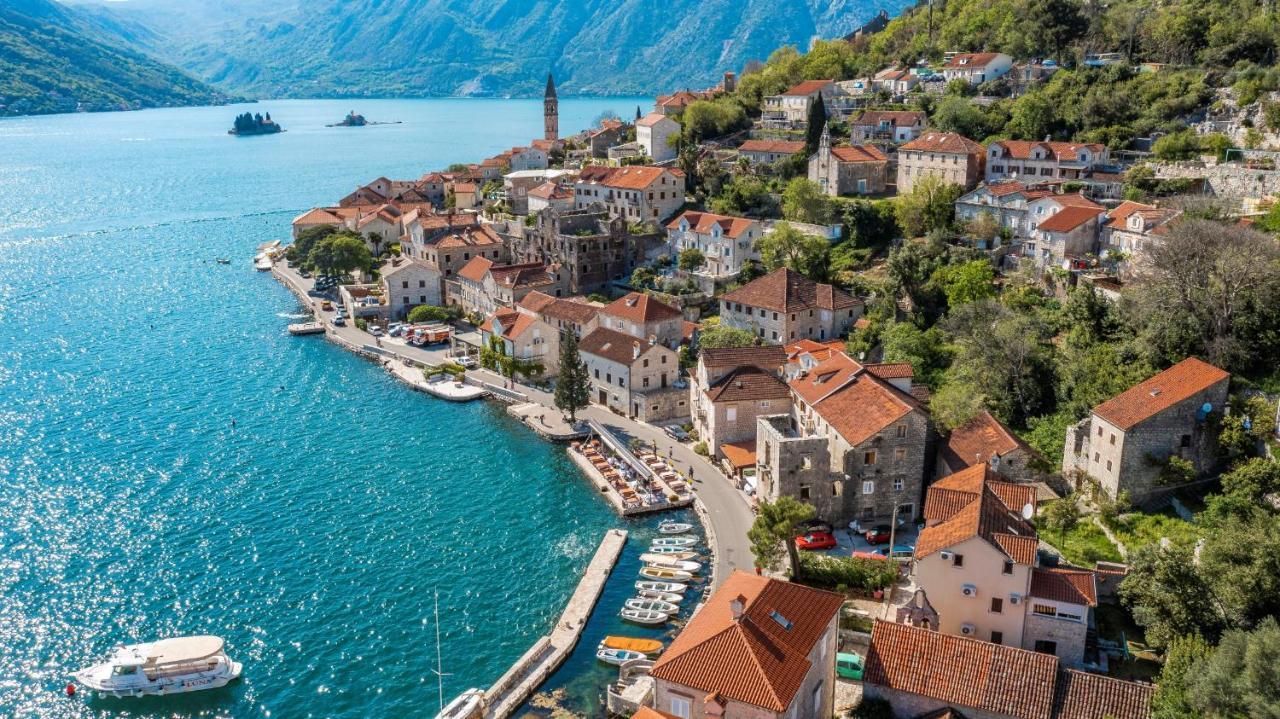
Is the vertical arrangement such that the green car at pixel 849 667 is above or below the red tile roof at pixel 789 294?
below

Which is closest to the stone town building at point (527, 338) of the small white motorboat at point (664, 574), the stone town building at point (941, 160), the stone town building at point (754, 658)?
the small white motorboat at point (664, 574)

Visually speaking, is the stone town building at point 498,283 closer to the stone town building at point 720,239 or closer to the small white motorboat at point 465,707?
the stone town building at point 720,239

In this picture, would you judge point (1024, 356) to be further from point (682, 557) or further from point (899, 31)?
point (899, 31)

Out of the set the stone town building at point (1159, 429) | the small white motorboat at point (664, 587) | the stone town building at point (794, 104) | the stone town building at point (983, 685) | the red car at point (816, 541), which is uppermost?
the stone town building at point (794, 104)

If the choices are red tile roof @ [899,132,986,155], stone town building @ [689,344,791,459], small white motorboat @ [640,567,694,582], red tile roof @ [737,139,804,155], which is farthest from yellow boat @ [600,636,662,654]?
red tile roof @ [737,139,804,155]

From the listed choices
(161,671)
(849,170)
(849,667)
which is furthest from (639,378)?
(849,170)

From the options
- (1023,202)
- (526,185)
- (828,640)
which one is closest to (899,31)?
(526,185)
